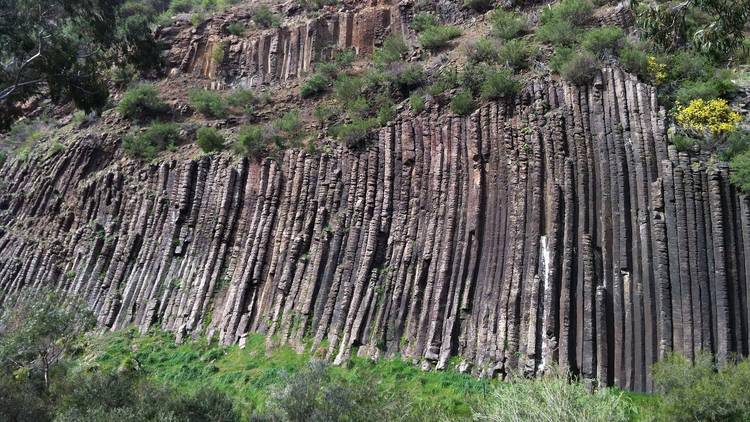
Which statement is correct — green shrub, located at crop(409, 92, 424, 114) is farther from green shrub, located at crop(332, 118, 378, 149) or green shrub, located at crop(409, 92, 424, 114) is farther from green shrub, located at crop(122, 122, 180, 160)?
green shrub, located at crop(122, 122, 180, 160)

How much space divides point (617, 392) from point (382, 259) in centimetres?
734

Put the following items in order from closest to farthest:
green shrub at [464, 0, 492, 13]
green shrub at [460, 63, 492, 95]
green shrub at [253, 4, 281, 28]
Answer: green shrub at [460, 63, 492, 95], green shrub at [464, 0, 492, 13], green shrub at [253, 4, 281, 28]

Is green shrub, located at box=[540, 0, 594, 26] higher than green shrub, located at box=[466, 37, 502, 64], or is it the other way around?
green shrub, located at box=[540, 0, 594, 26]

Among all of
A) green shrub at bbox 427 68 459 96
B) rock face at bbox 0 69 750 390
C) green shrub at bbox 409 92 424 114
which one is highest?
green shrub at bbox 427 68 459 96

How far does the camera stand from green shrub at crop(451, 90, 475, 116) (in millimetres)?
18562

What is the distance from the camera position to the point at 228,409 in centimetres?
1188

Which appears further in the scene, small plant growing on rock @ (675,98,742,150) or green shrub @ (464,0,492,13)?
green shrub @ (464,0,492,13)

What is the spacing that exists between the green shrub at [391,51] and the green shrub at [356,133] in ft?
14.9

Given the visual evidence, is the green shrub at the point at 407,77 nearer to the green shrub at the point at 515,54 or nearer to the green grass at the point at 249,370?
the green shrub at the point at 515,54

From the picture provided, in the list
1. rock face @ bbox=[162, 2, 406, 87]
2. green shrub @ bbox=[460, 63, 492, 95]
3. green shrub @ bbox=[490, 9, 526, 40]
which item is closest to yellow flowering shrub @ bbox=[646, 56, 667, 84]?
green shrub @ bbox=[460, 63, 492, 95]

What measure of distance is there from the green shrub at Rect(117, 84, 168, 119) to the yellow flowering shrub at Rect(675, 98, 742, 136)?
71.7 ft

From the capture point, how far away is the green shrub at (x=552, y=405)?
10031mm

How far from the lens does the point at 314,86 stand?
24625 mm

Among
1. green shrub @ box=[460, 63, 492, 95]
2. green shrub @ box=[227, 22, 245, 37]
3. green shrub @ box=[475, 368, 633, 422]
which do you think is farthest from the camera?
green shrub @ box=[227, 22, 245, 37]
